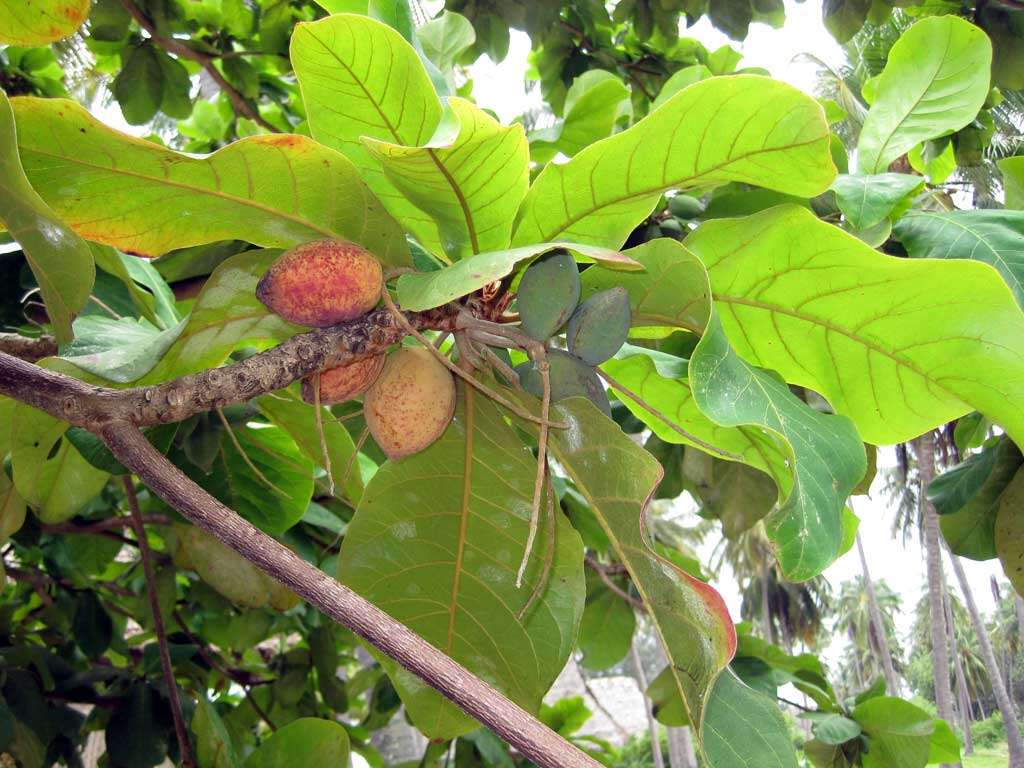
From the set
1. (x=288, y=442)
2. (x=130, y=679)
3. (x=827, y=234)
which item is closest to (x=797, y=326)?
(x=827, y=234)

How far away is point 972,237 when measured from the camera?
100 cm

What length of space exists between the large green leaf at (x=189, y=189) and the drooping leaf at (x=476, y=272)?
152 millimetres

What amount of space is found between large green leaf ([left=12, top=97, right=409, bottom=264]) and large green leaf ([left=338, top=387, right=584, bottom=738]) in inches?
9.2

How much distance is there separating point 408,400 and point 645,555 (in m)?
0.25

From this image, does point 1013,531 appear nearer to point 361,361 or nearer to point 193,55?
point 361,361

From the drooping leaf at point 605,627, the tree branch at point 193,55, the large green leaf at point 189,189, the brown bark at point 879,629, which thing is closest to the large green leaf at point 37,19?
the large green leaf at point 189,189

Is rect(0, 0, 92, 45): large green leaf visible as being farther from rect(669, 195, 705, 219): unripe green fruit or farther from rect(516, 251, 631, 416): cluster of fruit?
rect(669, 195, 705, 219): unripe green fruit

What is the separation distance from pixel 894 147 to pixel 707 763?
2.34 ft

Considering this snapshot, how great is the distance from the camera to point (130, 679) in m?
2.06

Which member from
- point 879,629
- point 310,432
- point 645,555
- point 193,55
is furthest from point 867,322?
point 879,629

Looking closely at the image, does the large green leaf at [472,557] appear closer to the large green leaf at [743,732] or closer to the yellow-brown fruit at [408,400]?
the yellow-brown fruit at [408,400]

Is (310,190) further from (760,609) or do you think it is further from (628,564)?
(760,609)

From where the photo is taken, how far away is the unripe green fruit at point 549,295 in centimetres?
73

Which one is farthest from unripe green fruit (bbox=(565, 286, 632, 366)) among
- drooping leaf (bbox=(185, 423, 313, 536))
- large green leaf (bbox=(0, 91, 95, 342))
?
drooping leaf (bbox=(185, 423, 313, 536))
